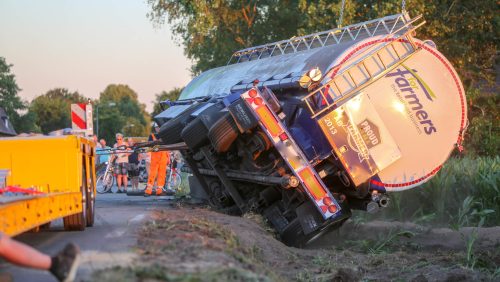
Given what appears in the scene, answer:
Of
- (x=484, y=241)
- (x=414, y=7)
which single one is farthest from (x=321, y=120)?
(x=414, y=7)

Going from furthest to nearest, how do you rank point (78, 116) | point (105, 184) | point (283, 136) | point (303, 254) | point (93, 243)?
point (105, 184)
point (78, 116)
point (283, 136)
point (303, 254)
point (93, 243)

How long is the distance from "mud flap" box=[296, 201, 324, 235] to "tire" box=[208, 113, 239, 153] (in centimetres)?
137

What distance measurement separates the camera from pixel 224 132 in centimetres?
1282

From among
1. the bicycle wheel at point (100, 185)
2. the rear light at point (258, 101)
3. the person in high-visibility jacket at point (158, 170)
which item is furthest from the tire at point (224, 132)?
the bicycle wheel at point (100, 185)

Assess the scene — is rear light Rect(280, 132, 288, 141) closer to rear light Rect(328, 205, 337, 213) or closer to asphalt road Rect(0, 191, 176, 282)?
rear light Rect(328, 205, 337, 213)

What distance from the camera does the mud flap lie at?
1227 centimetres

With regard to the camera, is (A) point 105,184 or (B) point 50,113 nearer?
(A) point 105,184

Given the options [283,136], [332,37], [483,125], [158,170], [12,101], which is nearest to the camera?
[283,136]

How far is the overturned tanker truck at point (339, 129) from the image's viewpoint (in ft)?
39.5

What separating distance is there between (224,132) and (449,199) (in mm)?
4734

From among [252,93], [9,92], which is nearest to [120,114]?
[9,92]

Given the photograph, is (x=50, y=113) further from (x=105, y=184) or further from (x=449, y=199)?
(x=449, y=199)

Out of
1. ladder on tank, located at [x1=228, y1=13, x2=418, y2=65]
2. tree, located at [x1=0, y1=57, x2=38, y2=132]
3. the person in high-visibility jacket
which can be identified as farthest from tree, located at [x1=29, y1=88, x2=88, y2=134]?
ladder on tank, located at [x1=228, y1=13, x2=418, y2=65]

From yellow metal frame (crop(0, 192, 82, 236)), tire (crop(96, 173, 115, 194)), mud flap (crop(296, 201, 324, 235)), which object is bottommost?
tire (crop(96, 173, 115, 194))
